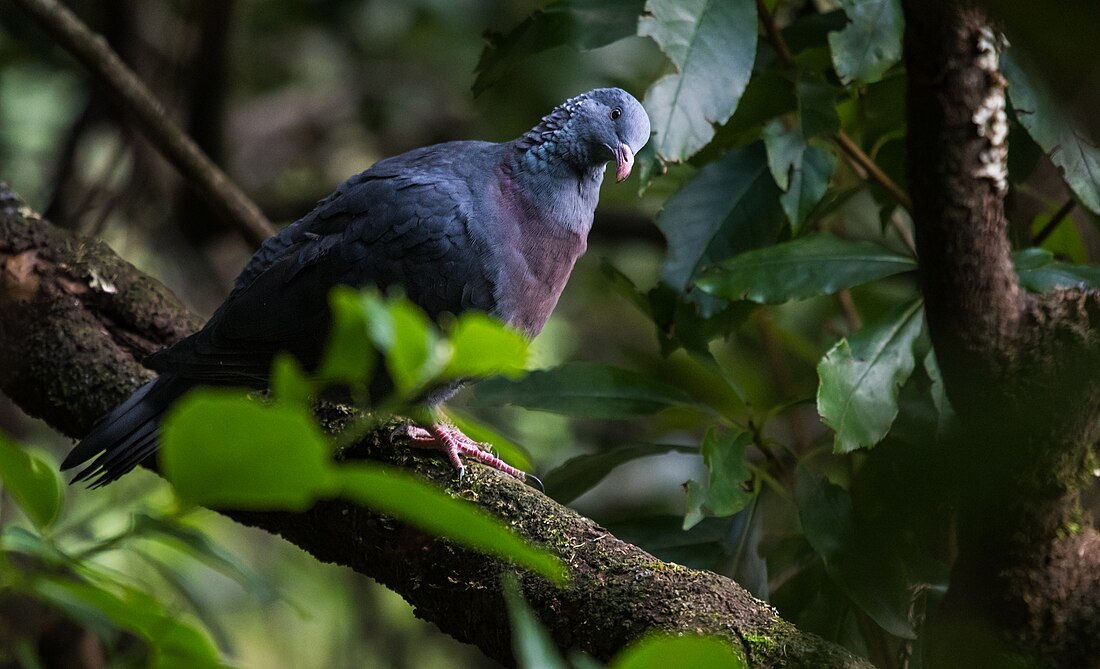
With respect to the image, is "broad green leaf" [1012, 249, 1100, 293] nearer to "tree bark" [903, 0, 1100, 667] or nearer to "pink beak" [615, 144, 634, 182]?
"tree bark" [903, 0, 1100, 667]

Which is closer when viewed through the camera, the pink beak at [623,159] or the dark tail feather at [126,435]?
the dark tail feather at [126,435]

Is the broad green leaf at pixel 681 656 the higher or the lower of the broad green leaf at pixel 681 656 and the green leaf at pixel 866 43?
the higher

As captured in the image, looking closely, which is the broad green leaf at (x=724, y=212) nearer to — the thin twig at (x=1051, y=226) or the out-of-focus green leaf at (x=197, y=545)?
the thin twig at (x=1051, y=226)

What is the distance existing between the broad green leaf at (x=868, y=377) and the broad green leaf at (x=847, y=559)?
0.20 metres

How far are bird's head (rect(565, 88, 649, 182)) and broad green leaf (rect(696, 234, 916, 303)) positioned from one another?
0.54m

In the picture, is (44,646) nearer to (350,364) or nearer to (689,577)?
(689,577)

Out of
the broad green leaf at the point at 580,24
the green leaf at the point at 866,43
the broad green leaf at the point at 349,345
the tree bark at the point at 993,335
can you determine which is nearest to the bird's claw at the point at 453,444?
the broad green leaf at the point at 580,24

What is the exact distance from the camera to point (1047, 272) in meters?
2.04

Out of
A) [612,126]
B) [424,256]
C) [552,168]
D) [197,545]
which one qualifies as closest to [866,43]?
[612,126]

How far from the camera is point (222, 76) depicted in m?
3.84

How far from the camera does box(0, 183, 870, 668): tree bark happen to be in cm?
170

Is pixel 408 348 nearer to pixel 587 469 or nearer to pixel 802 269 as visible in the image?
pixel 802 269

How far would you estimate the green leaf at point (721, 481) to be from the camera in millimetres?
2008

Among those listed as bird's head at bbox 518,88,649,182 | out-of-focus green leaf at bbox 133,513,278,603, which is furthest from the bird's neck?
out-of-focus green leaf at bbox 133,513,278,603
